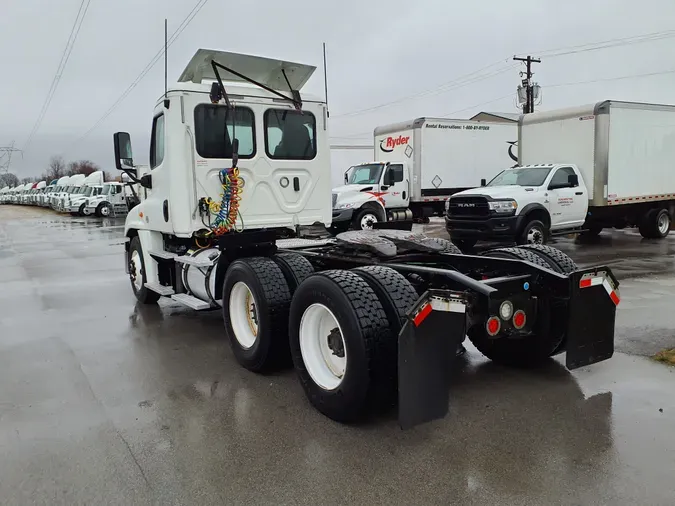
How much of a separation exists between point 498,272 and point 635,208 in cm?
1351

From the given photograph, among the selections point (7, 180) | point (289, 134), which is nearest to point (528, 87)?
point (289, 134)

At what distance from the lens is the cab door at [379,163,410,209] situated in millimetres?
18303

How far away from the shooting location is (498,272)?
4.78 meters

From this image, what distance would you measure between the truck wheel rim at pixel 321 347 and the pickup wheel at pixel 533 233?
32.2 ft

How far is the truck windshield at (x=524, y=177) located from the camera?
1420cm

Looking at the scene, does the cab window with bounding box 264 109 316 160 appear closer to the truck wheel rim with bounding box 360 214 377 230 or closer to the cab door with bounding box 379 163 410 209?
the truck wheel rim with bounding box 360 214 377 230

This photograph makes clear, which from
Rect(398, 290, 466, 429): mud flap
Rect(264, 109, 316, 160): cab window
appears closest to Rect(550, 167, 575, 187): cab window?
Rect(264, 109, 316, 160): cab window

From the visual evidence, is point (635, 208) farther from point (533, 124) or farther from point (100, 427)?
point (100, 427)

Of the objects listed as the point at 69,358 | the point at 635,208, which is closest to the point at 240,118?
the point at 69,358

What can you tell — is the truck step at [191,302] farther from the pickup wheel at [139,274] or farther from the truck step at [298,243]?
the pickup wheel at [139,274]

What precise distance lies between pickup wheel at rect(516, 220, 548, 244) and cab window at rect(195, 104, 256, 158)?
8424mm

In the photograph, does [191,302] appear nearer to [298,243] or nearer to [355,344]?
[298,243]

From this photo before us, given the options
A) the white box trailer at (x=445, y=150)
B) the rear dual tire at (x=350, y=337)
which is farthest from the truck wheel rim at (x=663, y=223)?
the rear dual tire at (x=350, y=337)

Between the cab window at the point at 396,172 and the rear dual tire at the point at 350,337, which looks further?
the cab window at the point at 396,172
